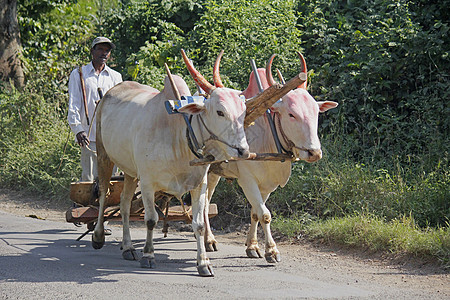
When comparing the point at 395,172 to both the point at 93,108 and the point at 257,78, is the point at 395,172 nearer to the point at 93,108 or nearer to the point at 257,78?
the point at 257,78

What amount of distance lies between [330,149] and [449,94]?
5.53ft

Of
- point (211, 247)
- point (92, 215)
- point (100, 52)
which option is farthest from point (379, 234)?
point (100, 52)

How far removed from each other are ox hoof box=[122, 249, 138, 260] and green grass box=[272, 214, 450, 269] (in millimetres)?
1882

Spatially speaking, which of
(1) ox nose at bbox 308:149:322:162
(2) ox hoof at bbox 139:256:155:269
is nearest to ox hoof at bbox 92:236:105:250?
(2) ox hoof at bbox 139:256:155:269

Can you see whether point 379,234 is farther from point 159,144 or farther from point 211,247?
point 159,144

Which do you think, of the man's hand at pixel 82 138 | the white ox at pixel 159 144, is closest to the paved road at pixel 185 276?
the white ox at pixel 159 144

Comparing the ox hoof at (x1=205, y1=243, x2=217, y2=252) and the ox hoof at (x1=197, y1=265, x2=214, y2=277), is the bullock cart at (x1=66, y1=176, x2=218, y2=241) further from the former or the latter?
the ox hoof at (x1=197, y1=265, x2=214, y2=277)

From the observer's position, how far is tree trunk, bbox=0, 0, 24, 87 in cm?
1299

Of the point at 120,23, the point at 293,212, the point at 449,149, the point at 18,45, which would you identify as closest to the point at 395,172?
the point at 449,149

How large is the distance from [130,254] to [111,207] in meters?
0.80

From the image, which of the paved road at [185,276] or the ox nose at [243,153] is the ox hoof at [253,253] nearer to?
the paved road at [185,276]

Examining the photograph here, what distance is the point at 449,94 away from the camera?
846 cm

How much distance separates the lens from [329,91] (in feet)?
31.0

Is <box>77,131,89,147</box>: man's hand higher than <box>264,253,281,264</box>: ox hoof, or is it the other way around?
<box>77,131,89,147</box>: man's hand
